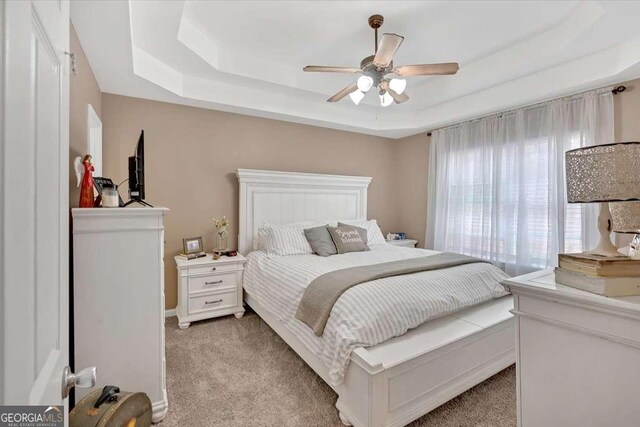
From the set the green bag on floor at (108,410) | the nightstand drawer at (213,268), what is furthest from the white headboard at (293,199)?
the green bag on floor at (108,410)

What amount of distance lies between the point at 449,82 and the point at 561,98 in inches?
46.1

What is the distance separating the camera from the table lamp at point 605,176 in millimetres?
854

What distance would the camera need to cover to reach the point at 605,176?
88 centimetres

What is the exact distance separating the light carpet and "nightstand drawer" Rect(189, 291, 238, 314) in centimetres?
40

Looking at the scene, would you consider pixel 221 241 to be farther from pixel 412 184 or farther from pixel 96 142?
pixel 412 184

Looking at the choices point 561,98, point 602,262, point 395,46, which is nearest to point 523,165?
point 561,98

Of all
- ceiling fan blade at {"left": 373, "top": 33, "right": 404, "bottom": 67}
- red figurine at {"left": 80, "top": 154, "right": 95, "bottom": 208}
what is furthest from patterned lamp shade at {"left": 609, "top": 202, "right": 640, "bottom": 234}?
red figurine at {"left": 80, "top": 154, "right": 95, "bottom": 208}

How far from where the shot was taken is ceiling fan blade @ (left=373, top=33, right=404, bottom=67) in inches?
77.3

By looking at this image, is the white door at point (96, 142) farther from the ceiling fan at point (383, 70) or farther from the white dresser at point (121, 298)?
the ceiling fan at point (383, 70)

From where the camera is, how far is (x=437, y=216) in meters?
4.33

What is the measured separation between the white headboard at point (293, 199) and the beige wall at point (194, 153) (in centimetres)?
18

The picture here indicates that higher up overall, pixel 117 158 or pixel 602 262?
pixel 117 158

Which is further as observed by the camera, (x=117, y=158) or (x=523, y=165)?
(x=523, y=165)

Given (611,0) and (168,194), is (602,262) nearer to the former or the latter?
(611,0)
